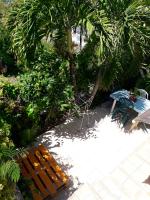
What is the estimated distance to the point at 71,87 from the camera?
7.41 metres

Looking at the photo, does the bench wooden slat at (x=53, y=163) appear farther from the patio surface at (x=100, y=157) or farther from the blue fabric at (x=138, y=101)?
the blue fabric at (x=138, y=101)

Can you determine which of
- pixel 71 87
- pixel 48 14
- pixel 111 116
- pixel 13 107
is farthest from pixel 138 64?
pixel 13 107

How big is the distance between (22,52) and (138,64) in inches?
147

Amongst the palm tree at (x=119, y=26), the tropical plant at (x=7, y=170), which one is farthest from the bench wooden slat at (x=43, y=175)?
the palm tree at (x=119, y=26)

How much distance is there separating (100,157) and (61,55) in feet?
9.58

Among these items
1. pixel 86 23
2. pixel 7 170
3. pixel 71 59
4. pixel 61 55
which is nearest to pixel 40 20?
pixel 86 23

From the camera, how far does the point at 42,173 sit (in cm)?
648

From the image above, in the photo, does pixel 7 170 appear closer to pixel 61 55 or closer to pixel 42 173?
pixel 42 173

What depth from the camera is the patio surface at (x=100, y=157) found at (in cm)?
623

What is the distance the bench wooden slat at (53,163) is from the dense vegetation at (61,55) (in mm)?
518

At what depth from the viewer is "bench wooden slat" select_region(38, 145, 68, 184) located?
6.39 m

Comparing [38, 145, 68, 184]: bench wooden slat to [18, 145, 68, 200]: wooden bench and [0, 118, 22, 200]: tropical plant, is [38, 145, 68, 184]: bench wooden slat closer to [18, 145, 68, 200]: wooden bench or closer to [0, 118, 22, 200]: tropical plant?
[18, 145, 68, 200]: wooden bench

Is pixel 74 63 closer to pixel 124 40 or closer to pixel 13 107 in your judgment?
pixel 124 40

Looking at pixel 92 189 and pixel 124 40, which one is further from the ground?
pixel 124 40
